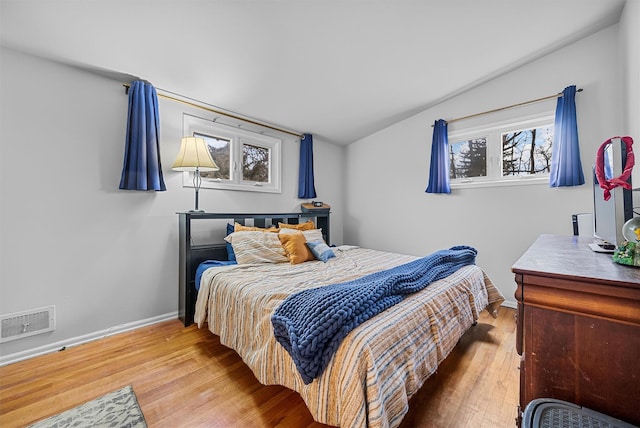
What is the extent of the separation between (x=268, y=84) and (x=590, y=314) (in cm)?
275

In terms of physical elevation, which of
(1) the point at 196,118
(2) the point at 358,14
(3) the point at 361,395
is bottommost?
(3) the point at 361,395

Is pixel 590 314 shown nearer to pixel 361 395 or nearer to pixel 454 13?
pixel 361 395

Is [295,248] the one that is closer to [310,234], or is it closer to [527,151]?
[310,234]

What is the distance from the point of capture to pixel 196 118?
2658mm

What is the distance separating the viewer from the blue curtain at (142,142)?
7.06ft

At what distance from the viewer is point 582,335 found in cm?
72

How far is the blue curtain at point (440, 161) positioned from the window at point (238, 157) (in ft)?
6.83

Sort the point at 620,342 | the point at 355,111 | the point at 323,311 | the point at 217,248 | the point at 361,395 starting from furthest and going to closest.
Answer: the point at 355,111 < the point at 217,248 < the point at 323,311 < the point at 361,395 < the point at 620,342

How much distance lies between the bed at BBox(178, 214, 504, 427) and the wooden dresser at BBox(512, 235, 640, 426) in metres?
0.47

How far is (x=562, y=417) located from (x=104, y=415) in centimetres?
195

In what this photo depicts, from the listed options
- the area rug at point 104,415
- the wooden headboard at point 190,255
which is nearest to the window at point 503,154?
the wooden headboard at point 190,255

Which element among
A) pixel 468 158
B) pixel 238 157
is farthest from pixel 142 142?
pixel 468 158

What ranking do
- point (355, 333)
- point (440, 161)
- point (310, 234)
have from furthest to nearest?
point (440, 161) < point (310, 234) < point (355, 333)

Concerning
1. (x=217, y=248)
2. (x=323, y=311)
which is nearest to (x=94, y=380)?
(x=217, y=248)
